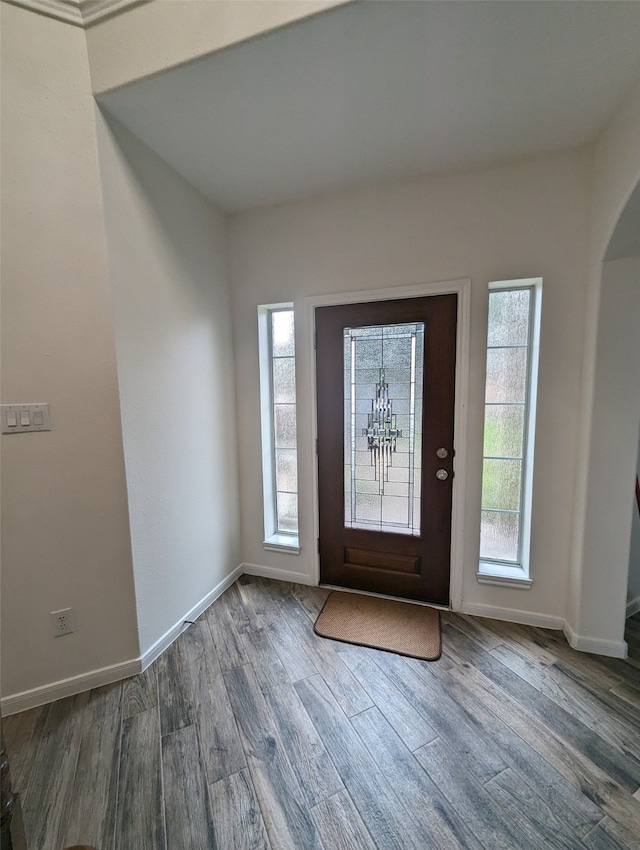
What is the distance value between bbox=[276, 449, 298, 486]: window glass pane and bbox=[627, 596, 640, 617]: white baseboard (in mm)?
2255

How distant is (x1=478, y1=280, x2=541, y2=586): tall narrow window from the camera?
6.50 feet

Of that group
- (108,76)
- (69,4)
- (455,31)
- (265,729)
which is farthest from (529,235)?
(265,729)

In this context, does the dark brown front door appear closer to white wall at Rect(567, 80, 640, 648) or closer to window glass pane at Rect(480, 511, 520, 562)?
window glass pane at Rect(480, 511, 520, 562)

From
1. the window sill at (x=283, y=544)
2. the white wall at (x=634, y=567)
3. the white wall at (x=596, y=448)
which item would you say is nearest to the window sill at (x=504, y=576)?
the white wall at (x=596, y=448)

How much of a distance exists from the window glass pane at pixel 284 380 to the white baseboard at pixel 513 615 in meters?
1.81

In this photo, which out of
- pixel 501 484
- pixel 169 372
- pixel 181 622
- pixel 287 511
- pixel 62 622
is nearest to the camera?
pixel 62 622

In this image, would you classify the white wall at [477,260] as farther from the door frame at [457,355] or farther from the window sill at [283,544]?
the window sill at [283,544]

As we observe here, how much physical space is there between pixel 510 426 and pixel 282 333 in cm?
166

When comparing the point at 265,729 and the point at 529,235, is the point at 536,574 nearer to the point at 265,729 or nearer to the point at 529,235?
the point at 265,729

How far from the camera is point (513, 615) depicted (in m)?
2.04

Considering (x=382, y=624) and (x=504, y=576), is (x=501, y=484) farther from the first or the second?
(x=382, y=624)

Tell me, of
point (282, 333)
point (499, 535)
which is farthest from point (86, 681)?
point (499, 535)

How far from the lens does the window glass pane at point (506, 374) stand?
6.61 feet

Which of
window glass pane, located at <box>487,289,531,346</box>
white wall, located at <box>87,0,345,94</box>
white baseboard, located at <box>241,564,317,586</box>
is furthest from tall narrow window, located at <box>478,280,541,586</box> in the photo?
white wall, located at <box>87,0,345,94</box>
